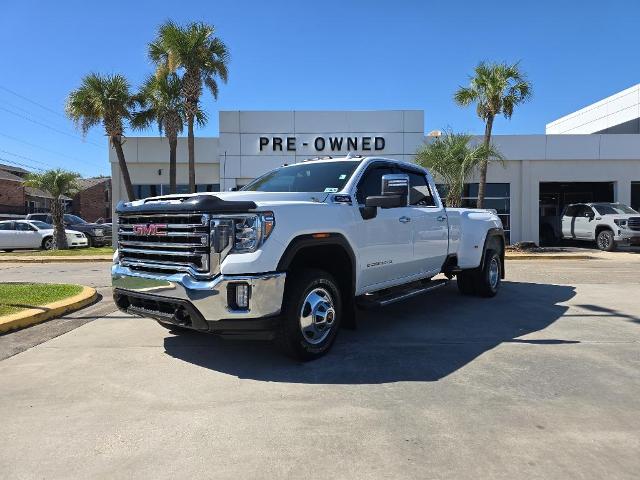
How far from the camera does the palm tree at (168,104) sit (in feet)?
62.3

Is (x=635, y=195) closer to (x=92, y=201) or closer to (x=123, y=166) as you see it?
(x=123, y=166)

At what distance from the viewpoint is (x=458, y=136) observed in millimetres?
18047

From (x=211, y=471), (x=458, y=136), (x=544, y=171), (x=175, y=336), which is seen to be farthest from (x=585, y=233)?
(x=211, y=471)

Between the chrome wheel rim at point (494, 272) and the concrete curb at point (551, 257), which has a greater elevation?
the chrome wheel rim at point (494, 272)

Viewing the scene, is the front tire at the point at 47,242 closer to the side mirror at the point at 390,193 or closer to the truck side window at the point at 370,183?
the truck side window at the point at 370,183

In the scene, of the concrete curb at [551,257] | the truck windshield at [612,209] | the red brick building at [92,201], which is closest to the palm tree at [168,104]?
the concrete curb at [551,257]

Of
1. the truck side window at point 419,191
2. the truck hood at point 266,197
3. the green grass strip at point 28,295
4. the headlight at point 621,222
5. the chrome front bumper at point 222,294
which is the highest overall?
the truck side window at point 419,191

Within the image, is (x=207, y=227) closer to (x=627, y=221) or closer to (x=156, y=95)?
(x=156, y=95)

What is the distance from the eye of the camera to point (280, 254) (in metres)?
4.24

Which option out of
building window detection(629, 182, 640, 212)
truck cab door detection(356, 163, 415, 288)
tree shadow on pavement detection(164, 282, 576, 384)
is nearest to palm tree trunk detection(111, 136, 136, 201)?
tree shadow on pavement detection(164, 282, 576, 384)

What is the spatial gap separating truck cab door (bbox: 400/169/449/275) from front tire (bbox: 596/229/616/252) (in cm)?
1424

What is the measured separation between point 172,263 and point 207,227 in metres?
0.53

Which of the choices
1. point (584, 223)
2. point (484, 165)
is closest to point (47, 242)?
point (484, 165)

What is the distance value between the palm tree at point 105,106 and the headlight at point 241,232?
16347 mm
